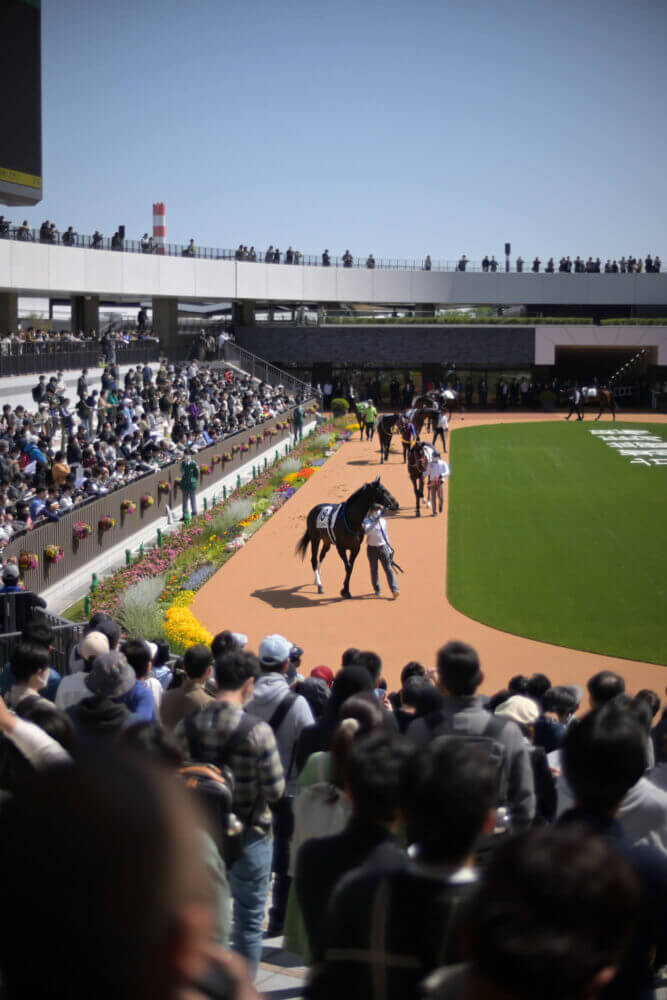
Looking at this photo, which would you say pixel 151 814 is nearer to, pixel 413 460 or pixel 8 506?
pixel 8 506

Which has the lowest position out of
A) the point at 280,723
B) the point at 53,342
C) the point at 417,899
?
the point at 280,723

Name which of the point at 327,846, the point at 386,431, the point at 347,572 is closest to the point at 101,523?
the point at 347,572

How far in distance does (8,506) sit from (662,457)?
81.6 ft

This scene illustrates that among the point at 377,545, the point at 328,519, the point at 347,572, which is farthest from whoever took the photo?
the point at 328,519

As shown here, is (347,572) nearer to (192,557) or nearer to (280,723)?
(192,557)

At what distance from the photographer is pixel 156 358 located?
4131 cm

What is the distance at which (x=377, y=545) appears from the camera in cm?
1689

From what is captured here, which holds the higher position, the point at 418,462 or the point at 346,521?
the point at 418,462

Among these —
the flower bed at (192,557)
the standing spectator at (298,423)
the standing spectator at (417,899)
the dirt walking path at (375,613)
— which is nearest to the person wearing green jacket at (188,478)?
the flower bed at (192,557)

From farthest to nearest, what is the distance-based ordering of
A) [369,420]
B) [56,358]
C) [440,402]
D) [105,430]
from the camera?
[369,420], [440,402], [56,358], [105,430]

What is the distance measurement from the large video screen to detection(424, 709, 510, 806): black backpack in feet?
86.5

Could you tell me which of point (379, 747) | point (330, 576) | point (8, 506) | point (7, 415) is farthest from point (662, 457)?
point (379, 747)

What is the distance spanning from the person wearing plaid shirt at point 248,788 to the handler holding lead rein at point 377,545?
38.2ft

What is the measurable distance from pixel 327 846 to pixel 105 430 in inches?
914
